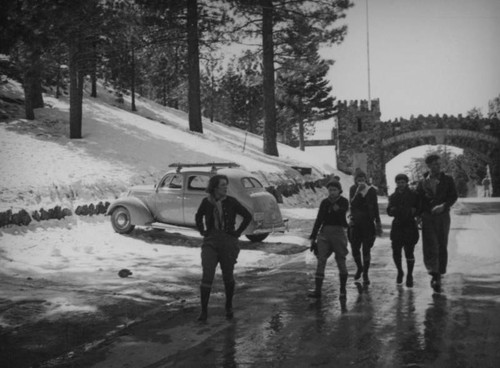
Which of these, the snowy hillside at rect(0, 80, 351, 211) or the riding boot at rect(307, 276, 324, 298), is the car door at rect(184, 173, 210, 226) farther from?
the riding boot at rect(307, 276, 324, 298)

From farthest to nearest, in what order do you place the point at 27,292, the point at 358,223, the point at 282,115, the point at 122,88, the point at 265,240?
the point at 282,115, the point at 122,88, the point at 265,240, the point at 358,223, the point at 27,292

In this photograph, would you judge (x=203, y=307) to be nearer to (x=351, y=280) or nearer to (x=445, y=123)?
(x=351, y=280)

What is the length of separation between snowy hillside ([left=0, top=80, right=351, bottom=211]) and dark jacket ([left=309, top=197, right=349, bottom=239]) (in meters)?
8.56

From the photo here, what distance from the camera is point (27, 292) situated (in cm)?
784

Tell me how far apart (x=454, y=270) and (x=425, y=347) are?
487 centimetres

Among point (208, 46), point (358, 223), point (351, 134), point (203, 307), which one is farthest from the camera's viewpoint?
point (351, 134)

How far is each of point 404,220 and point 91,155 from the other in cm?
1374

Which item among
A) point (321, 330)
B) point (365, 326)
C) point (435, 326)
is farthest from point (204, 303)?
point (435, 326)

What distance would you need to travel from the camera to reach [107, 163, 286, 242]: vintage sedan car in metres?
12.7

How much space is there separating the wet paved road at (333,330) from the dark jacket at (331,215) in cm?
107

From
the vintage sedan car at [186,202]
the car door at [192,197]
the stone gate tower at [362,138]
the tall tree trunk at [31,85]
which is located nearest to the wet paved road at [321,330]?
the vintage sedan car at [186,202]

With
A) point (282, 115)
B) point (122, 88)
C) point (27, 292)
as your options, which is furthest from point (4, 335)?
point (282, 115)

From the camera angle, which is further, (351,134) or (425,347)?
(351,134)

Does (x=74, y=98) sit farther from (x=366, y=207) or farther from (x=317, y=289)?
(x=317, y=289)
